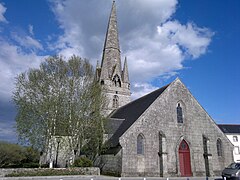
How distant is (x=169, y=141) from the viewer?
68.4 feet

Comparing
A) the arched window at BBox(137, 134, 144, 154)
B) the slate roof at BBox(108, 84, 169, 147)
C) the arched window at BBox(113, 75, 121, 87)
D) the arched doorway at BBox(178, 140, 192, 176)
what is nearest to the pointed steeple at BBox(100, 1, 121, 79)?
the arched window at BBox(113, 75, 121, 87)

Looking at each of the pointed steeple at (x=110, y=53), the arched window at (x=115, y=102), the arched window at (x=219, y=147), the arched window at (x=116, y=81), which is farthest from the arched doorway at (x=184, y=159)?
the pointed steeple at (x=110, y=53)

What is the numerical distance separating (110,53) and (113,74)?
384cm

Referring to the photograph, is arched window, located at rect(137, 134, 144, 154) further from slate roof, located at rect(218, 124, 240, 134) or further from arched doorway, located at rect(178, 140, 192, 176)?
slate roof, located at rect(218, 124, 240, 134)

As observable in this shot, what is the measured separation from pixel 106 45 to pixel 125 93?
894 centimetres

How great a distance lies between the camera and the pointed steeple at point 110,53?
37.2 metres

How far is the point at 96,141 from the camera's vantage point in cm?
2258

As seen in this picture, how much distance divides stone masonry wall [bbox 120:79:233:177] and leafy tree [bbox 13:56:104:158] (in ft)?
15.2

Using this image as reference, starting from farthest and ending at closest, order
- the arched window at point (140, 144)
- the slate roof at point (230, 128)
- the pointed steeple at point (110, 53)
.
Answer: the slate roof at point (230, 128) < the pointed steeple at point (110, 53) < the arched window at point (140, 144)

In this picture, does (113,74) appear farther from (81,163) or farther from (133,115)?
(81,163)

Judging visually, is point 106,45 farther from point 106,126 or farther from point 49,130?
point 49,130

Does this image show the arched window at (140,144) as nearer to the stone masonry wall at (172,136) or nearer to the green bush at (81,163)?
the stone masonry wall at (172,136)

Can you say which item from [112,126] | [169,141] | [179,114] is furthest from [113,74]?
[169,141]

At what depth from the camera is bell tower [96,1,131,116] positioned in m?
36.4
